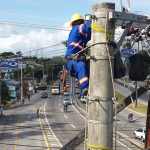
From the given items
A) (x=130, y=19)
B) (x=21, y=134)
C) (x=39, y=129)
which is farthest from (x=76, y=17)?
(x=39, y=129)

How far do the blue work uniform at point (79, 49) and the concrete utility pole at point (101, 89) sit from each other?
770 millimetres

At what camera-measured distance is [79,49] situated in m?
7.34

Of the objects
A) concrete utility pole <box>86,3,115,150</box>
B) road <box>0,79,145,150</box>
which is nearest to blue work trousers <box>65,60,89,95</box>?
concrete utility pole <box>86,3,115,150</box>

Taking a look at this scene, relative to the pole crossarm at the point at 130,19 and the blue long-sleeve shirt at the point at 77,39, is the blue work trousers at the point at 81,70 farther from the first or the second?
the pole crossarm at the point at 130,19

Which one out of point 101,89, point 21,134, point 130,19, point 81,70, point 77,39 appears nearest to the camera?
point 101,89

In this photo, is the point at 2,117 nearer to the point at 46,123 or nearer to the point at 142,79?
the point at 46,123

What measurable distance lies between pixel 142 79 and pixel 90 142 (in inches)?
52.7

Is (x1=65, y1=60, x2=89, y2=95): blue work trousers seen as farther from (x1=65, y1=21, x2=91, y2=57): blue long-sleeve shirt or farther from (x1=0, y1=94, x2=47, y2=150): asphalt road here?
(x1=0, y1=94, x2=47, y2=150): asphalt road

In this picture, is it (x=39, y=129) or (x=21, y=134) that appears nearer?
(x=21, y=134)

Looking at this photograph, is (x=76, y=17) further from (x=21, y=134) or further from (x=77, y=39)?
(x=21, y=134)

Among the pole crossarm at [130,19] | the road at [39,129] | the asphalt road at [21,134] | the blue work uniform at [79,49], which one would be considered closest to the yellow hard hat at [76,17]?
the blue work uniform at [79,49]

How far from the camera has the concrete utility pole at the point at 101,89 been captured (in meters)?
5.96

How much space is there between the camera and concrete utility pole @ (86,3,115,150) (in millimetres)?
5957

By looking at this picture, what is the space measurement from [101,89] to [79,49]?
1491 millimetres
